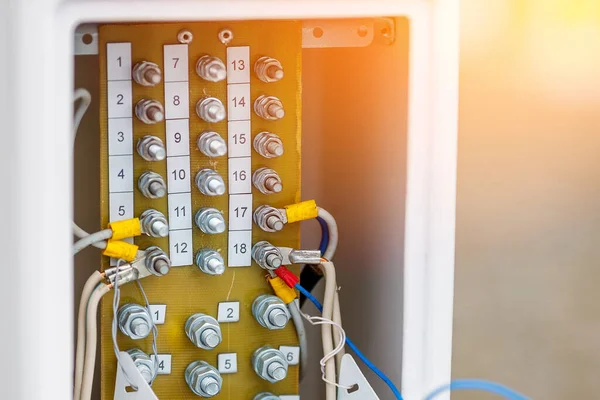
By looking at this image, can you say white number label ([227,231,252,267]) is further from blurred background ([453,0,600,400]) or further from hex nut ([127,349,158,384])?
blurred background ([453,0,600,400])

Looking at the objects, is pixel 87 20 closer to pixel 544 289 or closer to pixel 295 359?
pixel 295 359

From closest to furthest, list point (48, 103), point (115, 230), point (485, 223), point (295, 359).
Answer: point (48, 103)
point (115, 230)
point (295, 359)
point (485, 223)

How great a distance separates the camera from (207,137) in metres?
0.89

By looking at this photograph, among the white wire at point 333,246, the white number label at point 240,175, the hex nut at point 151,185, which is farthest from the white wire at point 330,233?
the hex nut at point 151,185

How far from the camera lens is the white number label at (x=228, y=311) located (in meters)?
0.94

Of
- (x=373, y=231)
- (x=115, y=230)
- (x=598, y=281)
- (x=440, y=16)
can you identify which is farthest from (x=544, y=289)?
(x=115, y=230)

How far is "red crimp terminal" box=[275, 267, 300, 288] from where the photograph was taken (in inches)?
36.6

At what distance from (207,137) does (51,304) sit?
1.02 feet

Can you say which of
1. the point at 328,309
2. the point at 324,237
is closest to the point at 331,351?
the point at 328,309

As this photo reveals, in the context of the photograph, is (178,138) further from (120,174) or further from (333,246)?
(333,246)

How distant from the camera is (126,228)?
0.87 metres

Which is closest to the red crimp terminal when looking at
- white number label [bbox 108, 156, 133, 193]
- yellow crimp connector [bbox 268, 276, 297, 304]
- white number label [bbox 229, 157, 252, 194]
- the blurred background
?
yellow crimp connector [bbox 268, 276, 297, 304]

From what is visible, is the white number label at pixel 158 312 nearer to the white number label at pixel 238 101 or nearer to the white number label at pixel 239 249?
the white number label at pixel 239 249

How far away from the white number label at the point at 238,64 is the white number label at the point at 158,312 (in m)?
0.30
